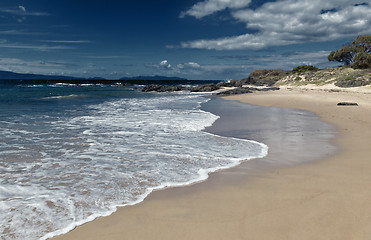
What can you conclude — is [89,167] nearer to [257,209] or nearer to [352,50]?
[257,209]

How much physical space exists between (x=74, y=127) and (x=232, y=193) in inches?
328

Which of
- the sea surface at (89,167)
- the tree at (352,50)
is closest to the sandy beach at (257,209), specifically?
the sea surface at (89,167)

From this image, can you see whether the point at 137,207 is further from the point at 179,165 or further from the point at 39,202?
the point at 179,165

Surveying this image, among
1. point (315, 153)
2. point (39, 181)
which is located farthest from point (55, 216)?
point (315, 153)

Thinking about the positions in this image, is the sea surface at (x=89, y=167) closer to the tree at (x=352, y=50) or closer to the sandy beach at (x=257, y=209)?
the sandy beach at (x=257, y=209)

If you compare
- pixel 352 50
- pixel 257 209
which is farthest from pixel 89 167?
pixel 352 50

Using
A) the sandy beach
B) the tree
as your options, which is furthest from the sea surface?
the tree

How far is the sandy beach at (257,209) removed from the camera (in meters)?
3.20

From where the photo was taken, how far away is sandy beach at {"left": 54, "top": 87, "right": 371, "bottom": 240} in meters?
3.20

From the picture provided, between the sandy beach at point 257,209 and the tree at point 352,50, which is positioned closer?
the sandy beach at point 257,209

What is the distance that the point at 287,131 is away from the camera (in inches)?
382

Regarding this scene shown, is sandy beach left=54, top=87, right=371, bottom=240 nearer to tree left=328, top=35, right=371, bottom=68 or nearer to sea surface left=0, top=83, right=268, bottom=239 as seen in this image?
sea surface left=0, top=83, right=268, bottom=239

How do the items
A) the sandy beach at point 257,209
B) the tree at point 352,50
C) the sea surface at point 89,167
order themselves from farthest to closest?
1. the tree at point 352,50
2. the sea surface at point 89,167
3. the sandy beach at point 257,209

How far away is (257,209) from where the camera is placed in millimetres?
→ 3736
